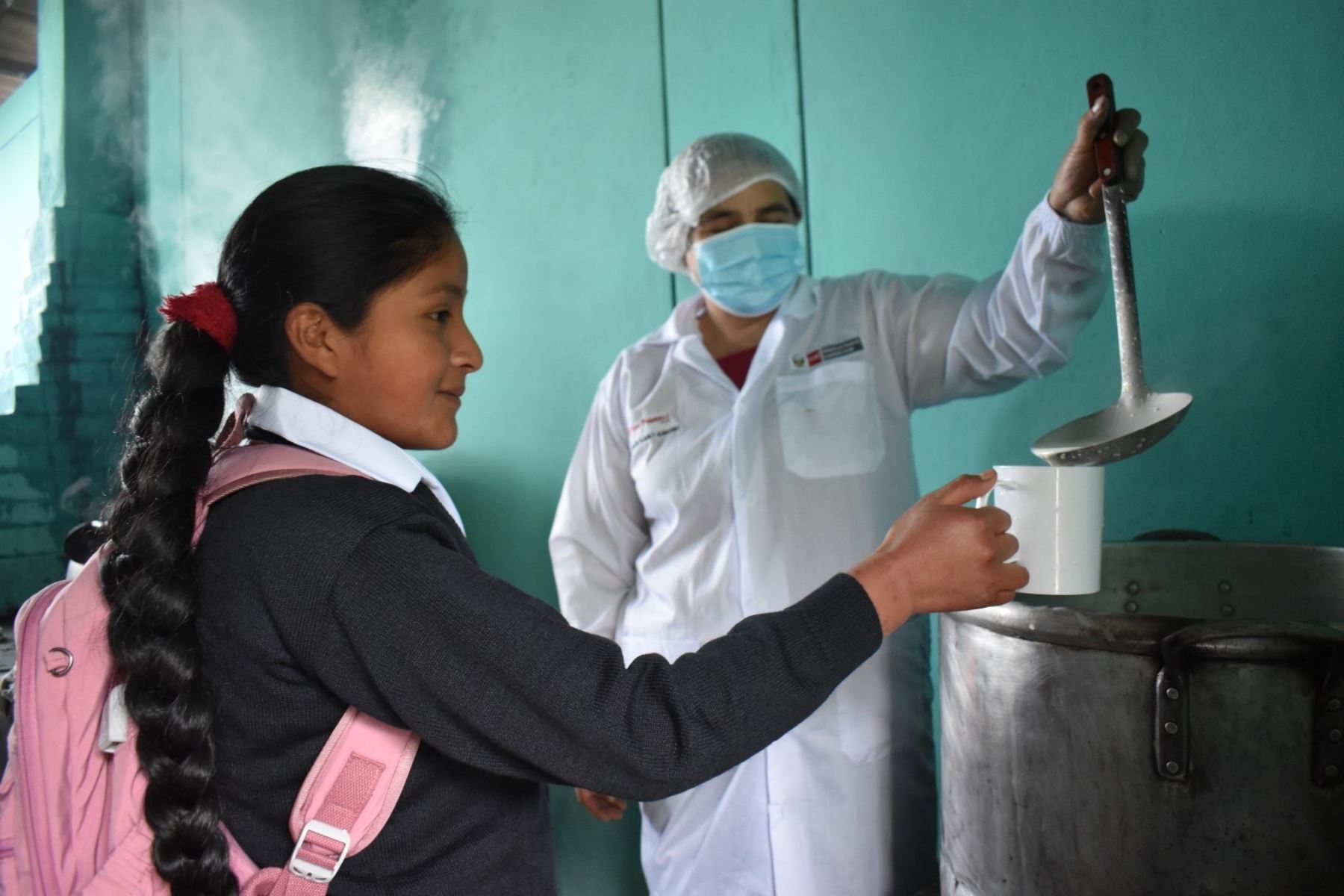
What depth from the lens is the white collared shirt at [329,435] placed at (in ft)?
2.86

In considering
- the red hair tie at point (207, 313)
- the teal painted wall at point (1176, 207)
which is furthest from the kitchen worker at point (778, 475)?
the red hair tie at point (207, 313)

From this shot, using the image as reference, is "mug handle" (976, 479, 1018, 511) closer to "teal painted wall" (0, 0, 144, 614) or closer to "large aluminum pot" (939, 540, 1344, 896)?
"large aluminum pot" (939, 540, 1344, 896)

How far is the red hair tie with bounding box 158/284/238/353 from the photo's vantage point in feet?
2.91

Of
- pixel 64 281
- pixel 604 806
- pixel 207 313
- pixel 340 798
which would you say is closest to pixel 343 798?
pixel 340 798

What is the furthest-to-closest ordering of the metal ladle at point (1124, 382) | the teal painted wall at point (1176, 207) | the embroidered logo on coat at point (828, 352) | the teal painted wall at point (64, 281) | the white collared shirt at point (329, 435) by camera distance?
the teal painted wall at point (64, 281), the embroidered logo on coat at point (828, 352), the teal painted wall at point (1176, 207), the metal ladle at point (1124, 382), the white collared shirt at point (329, 435)

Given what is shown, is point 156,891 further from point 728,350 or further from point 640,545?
point 728,350

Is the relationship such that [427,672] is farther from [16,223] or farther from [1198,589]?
[16,223]

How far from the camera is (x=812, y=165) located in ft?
6.55

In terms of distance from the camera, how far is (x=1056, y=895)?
924 mm

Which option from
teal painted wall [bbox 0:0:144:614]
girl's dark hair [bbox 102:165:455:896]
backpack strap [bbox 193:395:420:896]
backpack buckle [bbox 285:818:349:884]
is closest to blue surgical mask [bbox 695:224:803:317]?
girl's dark hair [bbox 102:165:455:896]

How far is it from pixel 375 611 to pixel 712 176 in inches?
47.5

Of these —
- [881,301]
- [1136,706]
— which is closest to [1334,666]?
[1136,706]

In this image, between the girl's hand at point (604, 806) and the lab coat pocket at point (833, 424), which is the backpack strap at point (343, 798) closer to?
the girl's hand at point (604, 806)

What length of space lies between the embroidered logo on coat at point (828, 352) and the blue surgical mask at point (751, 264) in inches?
4.9
